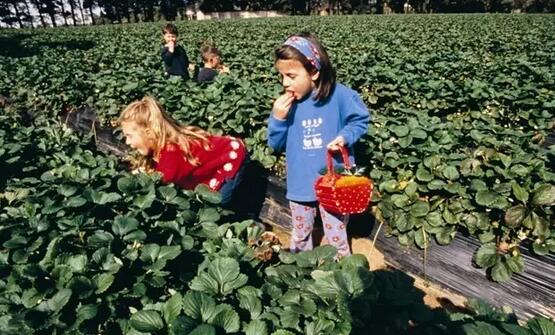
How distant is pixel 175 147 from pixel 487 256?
7.66 ft

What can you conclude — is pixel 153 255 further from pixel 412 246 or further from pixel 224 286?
pixel 412 246

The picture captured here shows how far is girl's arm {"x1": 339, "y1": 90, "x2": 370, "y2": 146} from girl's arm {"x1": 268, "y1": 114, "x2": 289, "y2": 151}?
0.39m

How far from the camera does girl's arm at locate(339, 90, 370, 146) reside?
8.76ft

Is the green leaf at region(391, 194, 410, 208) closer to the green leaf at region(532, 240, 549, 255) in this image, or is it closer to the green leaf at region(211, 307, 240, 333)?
the green leaf at region(532, 240, 549, 255)

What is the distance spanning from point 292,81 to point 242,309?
154cm

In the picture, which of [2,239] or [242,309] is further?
[2,239]

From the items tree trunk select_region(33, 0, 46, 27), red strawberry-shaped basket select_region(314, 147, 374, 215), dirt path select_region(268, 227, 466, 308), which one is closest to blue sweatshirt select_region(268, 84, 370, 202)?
red strawberry-shaped basket select_region(314, 147, 374, 215)

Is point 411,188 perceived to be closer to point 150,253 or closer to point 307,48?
point 307,48

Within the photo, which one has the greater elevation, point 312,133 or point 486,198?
point 312,133

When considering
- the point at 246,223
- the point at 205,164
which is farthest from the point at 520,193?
the point at 205,164

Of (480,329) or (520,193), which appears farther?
(520,193)

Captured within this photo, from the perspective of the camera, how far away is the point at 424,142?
3.64m

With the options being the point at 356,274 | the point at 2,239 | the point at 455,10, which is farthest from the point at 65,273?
the point at 455,10

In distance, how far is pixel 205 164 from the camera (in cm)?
332
